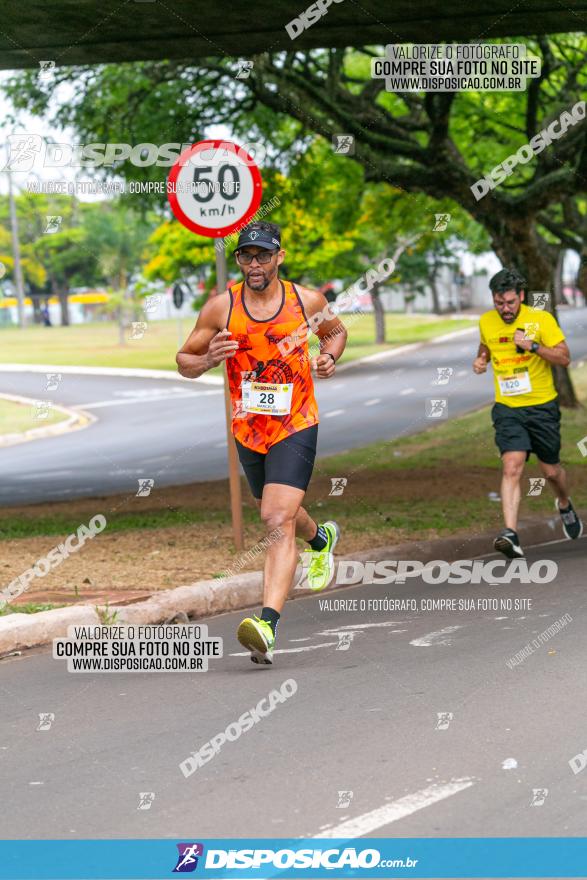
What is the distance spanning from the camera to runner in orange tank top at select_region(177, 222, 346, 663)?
24.1 feet

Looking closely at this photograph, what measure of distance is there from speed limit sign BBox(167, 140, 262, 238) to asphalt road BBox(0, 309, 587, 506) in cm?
763

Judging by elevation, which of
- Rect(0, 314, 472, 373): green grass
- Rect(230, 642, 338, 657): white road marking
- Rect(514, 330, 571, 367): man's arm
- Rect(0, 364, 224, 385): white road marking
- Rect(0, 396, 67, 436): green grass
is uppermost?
Rect(514, 330, 571, 367): man's arm

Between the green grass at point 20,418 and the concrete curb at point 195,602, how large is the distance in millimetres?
21200

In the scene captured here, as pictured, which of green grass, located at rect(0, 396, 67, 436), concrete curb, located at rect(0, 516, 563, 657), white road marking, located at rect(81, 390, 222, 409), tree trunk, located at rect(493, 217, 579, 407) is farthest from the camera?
white road marking, located at rect(81, 390, 222, 409)

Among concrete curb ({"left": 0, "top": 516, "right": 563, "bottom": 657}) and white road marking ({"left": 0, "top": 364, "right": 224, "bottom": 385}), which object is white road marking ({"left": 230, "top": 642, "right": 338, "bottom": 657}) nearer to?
concrete curb ({"left": 0, "top": 516, "right": 563, "bottom": 657})

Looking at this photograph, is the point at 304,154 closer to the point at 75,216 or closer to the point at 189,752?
the point at 189,752

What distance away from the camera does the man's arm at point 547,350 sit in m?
10.2

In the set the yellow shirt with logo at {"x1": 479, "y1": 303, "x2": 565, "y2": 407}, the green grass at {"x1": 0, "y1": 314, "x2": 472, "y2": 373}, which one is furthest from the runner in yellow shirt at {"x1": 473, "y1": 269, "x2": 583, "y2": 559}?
the green grass at {"x1": 0, "y1": 314, "x2": 472, "y2": 373}

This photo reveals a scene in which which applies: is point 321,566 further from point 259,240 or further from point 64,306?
point 64,306

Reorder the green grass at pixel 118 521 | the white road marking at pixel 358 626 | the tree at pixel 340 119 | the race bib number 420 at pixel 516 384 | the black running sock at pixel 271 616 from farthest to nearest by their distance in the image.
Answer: the tree at pixel 340 119, the green grass at pixel 118 521, the race bib number 420 at pixel 516 384, the white road marking at pixel 358 626, the black running sock at pixel 271 616

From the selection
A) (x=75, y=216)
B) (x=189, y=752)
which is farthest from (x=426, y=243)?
(x=75, y=216)

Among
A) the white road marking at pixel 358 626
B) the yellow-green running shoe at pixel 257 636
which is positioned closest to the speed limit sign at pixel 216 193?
the white road marking at pixel 358 626

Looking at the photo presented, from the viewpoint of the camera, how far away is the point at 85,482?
19859mm

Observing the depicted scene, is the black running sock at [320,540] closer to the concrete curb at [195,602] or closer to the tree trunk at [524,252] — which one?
the concrete curb at [195,602]
